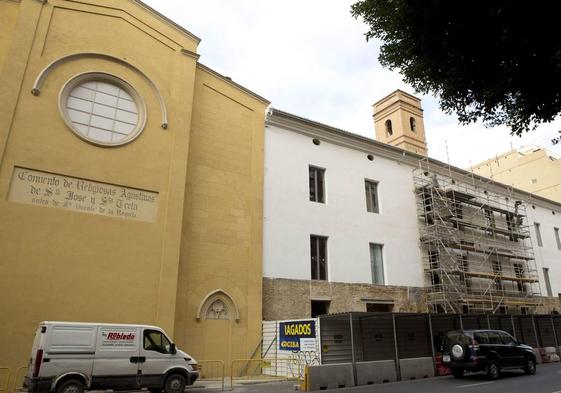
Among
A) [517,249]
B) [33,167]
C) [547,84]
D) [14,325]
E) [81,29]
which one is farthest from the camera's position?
[517,249]

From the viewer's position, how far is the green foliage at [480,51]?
788 cm

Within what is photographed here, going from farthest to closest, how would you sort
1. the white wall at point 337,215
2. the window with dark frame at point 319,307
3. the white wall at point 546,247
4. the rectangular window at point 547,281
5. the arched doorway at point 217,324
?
the white wall at point 546,247 → the rectangular window at point 547,281 → the window with dark frame at point 319,307 → the white wall at point 337,215 → the arched doorway at point 217,324

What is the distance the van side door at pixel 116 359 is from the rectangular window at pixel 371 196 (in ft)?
48.2

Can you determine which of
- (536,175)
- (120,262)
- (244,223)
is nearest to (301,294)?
(244,223)

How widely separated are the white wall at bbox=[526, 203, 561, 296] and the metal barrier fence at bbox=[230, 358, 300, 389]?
23923 mm

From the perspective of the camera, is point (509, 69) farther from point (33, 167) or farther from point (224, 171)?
point (33, 167)

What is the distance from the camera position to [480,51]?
888 centimetres

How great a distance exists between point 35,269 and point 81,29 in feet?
29.6

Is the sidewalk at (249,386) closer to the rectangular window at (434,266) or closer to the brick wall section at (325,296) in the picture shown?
the brick wall section at (325,296)

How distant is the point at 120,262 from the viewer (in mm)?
14117

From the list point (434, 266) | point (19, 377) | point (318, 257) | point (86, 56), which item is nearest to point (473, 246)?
point (434, 266)

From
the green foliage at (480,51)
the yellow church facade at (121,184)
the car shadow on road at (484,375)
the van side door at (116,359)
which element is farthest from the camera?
the car shadow on road at (484,375)

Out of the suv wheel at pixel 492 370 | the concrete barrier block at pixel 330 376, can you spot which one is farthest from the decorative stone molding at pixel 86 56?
the suv wheel at pixel 492 370

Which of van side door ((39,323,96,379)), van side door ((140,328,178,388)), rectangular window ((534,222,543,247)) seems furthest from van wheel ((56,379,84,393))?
rectangular window ((534,222,543,247))
